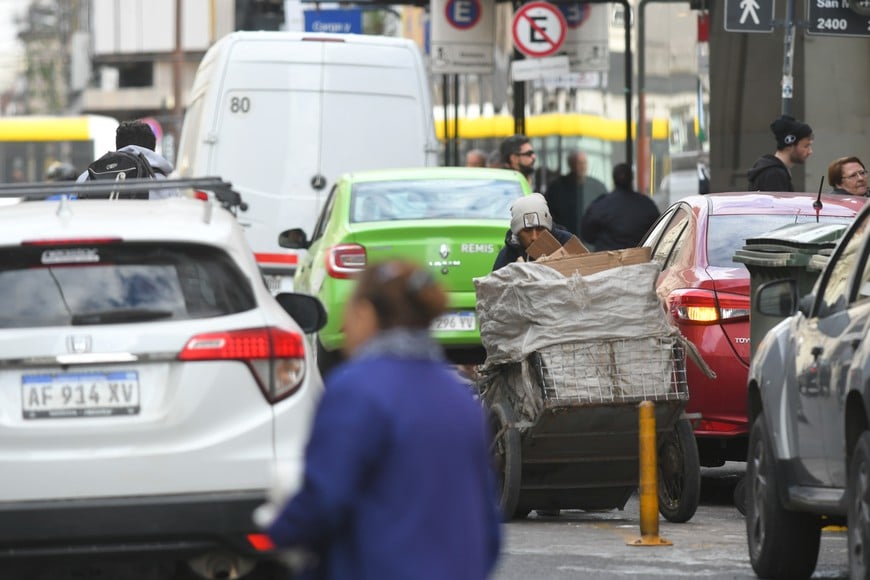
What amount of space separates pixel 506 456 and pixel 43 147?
34263mm

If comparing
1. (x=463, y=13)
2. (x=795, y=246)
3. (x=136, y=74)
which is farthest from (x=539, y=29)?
(x=136, y=74)

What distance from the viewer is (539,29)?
23969mm

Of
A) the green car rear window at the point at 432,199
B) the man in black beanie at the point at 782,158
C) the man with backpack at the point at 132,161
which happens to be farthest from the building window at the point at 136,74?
the man with backpack at the point at 132,161

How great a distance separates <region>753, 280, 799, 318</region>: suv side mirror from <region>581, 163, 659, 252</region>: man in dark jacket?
382 inches

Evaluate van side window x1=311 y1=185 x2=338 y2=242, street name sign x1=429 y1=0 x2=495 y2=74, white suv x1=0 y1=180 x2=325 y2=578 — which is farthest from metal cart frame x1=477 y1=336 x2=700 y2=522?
street name sign x1=429 y1=0 x2=495 y2=74

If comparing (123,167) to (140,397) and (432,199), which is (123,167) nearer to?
(432,199)

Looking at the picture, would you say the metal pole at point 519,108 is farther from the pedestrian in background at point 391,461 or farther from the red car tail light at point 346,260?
the pedestrian in background at point 391,461

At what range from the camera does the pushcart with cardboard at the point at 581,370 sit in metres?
10.5

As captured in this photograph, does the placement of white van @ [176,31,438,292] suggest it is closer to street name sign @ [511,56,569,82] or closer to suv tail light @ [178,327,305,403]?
street name sign @ [511,56,569,82]

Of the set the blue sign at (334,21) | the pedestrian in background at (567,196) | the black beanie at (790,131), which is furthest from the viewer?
the blue sign at (334,21)

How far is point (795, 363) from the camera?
866cm

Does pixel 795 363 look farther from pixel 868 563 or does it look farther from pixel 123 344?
pixel 123 344

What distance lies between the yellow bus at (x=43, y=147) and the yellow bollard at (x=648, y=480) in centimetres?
3432

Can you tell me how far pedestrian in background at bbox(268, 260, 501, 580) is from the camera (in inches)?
176
